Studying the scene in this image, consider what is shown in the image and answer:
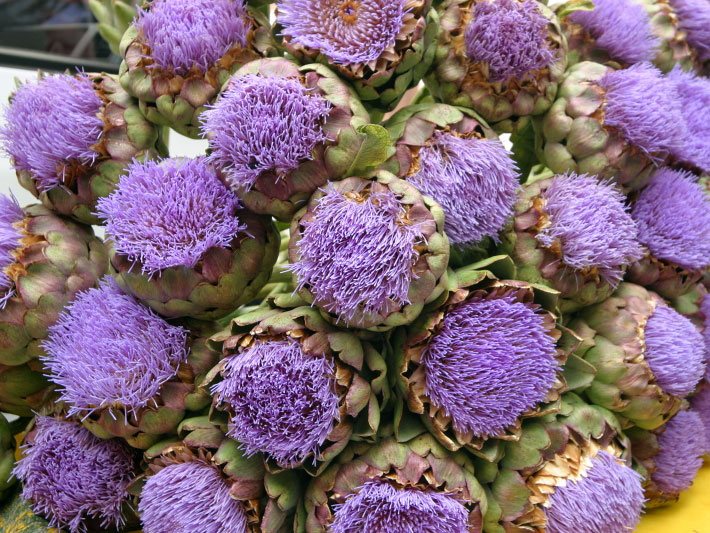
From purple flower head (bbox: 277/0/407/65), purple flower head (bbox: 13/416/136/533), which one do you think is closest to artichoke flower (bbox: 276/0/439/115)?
purple flower head (bbox: 277/0/407/65)

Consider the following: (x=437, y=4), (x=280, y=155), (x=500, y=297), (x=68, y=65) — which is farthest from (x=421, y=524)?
(x=68, y=65)

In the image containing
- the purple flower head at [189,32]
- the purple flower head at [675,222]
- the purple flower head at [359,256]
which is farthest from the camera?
the purple flower head at [675,222]

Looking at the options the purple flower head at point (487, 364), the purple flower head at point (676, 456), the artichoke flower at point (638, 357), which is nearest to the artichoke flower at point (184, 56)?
the purple flower head at point (487, 364)

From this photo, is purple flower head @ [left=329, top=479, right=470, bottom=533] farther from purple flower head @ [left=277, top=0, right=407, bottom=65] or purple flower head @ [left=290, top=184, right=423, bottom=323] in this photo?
→ purple flower head @ [left=277, top=0, right=407, bottom=65]

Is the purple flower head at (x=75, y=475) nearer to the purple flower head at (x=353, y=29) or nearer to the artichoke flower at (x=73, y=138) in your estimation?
the artichoke flower at (x=73, y=138)

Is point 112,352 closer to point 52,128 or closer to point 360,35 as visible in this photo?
point 52,128
